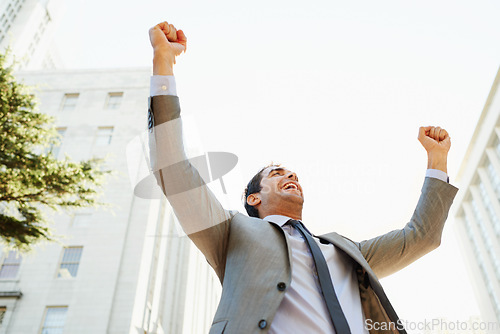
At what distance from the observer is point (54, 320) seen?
19.1 meters

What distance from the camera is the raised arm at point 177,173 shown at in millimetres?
1786

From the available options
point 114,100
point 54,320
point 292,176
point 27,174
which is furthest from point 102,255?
point 292,176

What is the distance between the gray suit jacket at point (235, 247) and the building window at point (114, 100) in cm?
2872

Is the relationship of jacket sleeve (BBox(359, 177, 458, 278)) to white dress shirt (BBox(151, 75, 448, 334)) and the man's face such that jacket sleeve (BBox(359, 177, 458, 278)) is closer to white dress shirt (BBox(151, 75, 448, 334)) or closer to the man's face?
white dress shirt (BBox(151, 75, 448, 334))

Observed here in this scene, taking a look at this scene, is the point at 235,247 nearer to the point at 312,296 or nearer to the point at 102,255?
the point at 312,296

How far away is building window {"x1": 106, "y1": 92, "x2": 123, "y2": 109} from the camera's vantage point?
95.1ft

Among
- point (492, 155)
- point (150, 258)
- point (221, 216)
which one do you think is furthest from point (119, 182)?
point (492, 155)

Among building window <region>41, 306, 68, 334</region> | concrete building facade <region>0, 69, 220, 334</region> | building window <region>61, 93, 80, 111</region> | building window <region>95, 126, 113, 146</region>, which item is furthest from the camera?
building window <region>61, 93, 80, 111</region>

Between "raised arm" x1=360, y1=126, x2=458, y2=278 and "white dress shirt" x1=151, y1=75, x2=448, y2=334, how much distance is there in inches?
12.2

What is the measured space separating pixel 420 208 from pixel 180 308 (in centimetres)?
3030

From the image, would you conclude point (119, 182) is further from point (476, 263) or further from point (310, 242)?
point (476, 263)

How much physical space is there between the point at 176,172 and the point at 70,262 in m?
21.8

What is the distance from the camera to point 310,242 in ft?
6.68

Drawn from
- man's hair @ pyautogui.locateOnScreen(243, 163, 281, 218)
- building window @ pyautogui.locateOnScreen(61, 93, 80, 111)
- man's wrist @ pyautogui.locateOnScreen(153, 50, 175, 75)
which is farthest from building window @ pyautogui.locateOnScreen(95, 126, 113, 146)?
man's wrist @ pyautogui.locateOnScreen(153, 50, 175, 75)
